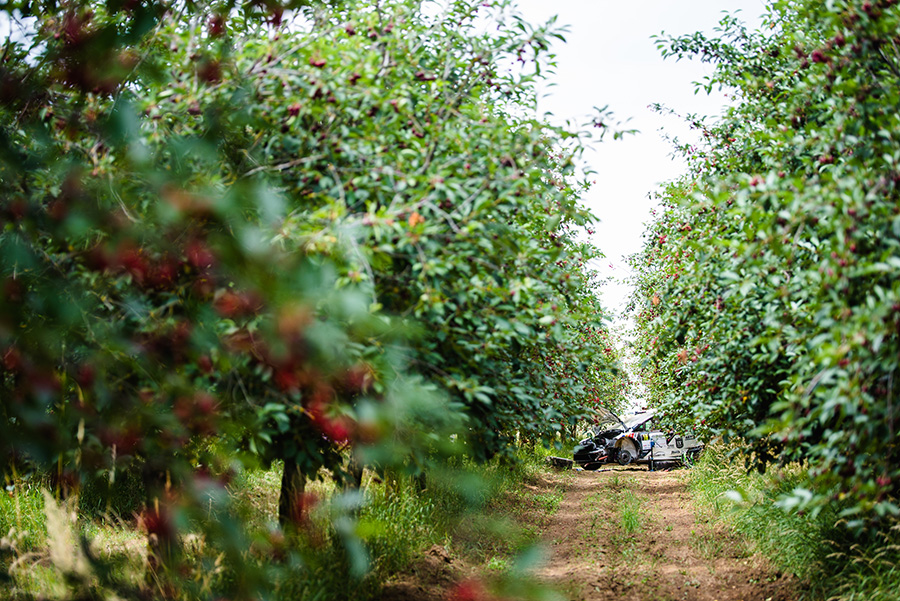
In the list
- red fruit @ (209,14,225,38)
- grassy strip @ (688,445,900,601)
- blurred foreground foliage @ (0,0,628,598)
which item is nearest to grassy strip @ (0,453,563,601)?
blurred foreground foliage @ (0,0,628,598)

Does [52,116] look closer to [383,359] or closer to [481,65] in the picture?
[383,359]

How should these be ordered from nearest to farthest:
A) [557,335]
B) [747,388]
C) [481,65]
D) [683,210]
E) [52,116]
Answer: [52,116] → [557,335] → [481,65] → [747,388] → [683,210]

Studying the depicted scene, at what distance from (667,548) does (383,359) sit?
668 centimetres

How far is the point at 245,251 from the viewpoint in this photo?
6.46 feet

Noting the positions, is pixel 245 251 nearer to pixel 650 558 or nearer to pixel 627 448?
pixel 650 558

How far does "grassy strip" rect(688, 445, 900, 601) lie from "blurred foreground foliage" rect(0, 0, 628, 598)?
181 centimetres

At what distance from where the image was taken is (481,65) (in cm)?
524

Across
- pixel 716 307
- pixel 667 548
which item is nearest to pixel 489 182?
pixel 716 307

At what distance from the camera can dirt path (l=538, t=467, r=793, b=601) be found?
6.86m

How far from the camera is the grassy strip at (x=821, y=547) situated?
5469 millimetres

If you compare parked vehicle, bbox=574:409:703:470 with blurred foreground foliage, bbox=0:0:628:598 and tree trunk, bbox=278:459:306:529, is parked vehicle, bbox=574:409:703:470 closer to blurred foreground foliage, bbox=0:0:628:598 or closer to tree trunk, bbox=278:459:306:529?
tree trunk, bbox=278:459:306:529

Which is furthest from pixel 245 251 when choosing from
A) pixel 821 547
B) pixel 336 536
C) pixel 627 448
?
pixel 627 448

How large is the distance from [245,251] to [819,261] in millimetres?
3560

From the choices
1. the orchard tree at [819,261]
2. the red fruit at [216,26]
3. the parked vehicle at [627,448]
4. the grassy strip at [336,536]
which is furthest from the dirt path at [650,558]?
the parked vehicle at [627,448]
